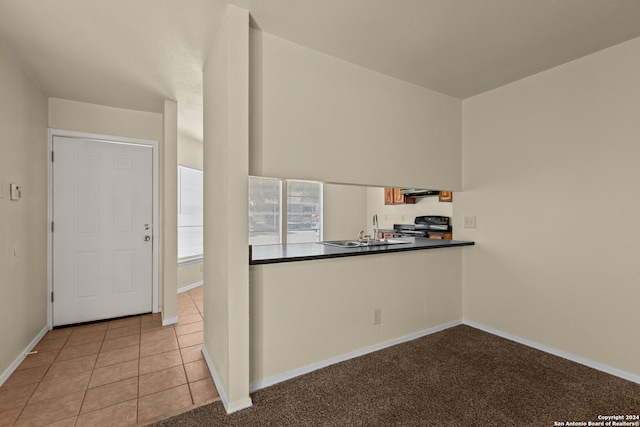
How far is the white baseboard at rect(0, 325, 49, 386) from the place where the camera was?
2.23 meters

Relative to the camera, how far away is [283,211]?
5.11m

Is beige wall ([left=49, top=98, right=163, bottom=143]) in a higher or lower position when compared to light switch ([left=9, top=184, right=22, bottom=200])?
higher

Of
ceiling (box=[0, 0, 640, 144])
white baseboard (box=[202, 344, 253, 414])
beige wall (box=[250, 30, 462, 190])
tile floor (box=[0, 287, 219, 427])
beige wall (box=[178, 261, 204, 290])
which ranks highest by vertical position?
ceiling (box=[0, 0, 640, 144])

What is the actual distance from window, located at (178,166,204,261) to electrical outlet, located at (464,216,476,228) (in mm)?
3766

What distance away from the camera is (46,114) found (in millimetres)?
3188

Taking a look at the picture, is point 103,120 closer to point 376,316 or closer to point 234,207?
point 234,207

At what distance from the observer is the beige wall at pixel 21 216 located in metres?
2.27

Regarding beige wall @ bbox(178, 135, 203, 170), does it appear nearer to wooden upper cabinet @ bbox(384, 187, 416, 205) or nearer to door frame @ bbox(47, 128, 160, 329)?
door frame @ bbox(47, 128, 160, 329)

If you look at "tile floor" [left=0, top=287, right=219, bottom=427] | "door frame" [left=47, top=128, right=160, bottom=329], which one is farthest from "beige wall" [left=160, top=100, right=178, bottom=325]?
"door frame" [left=47, top=128, right=160, bottom=329]

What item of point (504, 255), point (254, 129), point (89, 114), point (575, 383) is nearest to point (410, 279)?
point (504, 255)

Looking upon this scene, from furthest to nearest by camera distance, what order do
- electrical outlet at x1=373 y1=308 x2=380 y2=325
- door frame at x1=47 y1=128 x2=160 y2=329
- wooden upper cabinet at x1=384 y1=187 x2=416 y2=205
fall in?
wooden upper cabinet at x1=384 y1=187 x2=416 y2=205 < door frame at x1=47 y1=128 x2=160 y2=329 < electrical outlet at x1=373 y1=308 x2=380 y2=325

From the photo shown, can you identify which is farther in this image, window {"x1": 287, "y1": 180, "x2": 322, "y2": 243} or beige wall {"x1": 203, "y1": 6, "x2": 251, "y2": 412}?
→ window {"x1": 287, "y1": 180, "x2": 322, "y2": 243}

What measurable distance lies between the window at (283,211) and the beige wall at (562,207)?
259 cm

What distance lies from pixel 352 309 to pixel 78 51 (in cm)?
293
